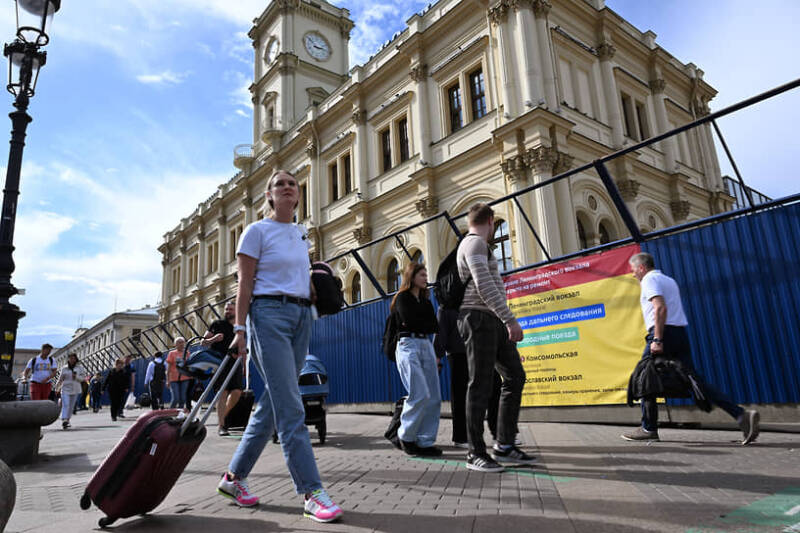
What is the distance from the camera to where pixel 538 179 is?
15.8m

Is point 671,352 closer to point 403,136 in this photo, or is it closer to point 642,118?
point 403,136

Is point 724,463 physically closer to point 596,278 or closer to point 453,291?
point 453,291

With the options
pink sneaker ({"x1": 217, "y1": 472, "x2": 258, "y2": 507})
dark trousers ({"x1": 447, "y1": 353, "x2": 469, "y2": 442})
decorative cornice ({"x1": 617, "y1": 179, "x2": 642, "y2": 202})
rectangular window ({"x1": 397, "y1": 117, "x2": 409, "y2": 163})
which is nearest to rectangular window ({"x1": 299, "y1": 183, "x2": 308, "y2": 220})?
rectangular window ({"x1": 397, "y1": 117, "x2": 409, "y2": 163})

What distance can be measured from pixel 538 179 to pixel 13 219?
43.9 ft

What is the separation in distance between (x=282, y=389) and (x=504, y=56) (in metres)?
16.7

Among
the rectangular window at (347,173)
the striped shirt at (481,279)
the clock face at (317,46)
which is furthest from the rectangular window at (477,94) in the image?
the clock face at (317,46)

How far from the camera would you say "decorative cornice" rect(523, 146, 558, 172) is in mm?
15781

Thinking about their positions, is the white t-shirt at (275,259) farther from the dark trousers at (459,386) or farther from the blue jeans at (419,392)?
the dark trousers at (459,386)

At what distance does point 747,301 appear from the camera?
225 inches

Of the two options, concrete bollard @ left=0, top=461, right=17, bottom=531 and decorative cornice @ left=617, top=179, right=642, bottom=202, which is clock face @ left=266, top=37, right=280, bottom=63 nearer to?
decorative cornice @ left=617, top=179, right=642, bottom=202

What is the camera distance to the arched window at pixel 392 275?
21.2 meters

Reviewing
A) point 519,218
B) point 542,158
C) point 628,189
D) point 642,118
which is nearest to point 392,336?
point 519,218

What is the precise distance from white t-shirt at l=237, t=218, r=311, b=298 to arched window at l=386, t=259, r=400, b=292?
17.9 m

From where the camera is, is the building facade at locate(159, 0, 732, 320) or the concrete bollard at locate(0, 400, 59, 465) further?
the building facade at locate(159, 0, 732, 320)
